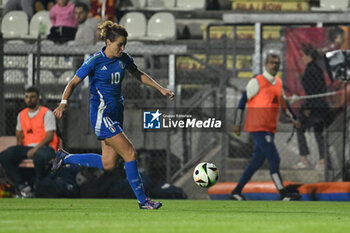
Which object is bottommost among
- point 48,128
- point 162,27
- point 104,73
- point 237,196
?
point 237,196

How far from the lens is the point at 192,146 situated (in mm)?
14711

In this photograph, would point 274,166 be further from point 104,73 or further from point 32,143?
point 104,73

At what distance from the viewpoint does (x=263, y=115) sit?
1287 cm

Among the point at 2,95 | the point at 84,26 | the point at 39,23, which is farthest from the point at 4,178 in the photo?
the point at 39,23

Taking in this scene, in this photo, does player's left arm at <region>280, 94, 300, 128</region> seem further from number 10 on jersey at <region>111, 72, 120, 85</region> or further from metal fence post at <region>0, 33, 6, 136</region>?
metal fence post at <region>0, 33, 6, 136</region>

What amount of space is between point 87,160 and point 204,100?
16.4 feet

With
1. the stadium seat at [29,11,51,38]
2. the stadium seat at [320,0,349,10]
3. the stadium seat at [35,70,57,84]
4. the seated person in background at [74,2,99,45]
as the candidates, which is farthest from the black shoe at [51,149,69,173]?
the stadium seat at [320,0,349,10]

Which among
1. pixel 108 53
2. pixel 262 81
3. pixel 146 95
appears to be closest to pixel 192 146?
pixel 146 95

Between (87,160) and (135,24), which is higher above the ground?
(135,24)

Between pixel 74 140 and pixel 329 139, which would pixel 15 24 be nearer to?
pixel 74 140

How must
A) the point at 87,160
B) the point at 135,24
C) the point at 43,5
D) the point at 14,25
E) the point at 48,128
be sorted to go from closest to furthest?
1. the point at 87,160
2. the point at 48,128
3. the point at 135,24
4. the point at 14,25
5. the point at 43,5

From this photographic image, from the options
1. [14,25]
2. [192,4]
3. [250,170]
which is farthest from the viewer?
[192,4]

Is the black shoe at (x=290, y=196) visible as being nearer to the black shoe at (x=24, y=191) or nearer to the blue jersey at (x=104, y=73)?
the black shoe at (x=24, y=191)

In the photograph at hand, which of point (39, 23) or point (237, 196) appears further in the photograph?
point (39, 23)
